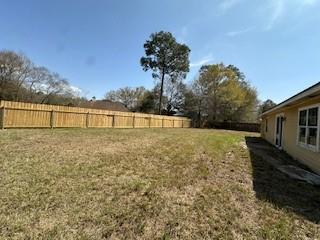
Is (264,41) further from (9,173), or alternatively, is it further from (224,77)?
(224,77)

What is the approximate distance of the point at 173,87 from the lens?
131 ft

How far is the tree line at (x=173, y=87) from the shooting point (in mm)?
29319

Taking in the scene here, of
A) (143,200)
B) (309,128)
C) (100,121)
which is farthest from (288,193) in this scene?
(100,121)

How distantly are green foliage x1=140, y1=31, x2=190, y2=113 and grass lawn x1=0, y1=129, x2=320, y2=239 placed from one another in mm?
27861

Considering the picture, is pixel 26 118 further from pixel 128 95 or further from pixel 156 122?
pixel 128 95

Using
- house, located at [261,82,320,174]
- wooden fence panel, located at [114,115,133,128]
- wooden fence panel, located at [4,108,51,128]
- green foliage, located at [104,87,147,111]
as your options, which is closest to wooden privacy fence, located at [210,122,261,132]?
wooden fence panel, located at [114,115,133,128]

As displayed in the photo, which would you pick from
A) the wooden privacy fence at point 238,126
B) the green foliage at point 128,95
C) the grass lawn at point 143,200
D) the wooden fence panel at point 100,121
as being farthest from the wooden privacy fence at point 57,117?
the green foliage at point 128,95

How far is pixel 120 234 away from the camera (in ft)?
9.05

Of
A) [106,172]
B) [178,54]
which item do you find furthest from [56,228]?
[178,54]

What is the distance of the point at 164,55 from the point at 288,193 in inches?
1216

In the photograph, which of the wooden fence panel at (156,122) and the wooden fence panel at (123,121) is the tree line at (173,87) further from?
the wooden fence panel at (123,121)

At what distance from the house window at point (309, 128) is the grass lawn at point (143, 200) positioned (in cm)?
175

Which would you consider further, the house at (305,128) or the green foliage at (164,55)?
the green foliage at (164,55)

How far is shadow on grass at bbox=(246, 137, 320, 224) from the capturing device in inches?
147
